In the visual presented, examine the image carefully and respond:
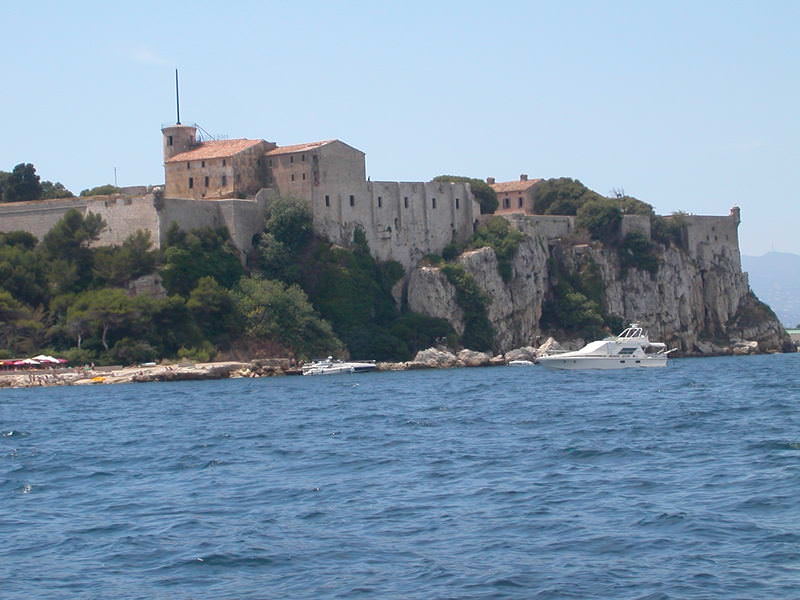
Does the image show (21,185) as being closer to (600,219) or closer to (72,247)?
(72,247)

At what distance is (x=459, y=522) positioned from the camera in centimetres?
1922

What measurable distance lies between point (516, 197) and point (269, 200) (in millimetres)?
24553

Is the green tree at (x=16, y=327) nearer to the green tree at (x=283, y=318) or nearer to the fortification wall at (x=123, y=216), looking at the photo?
the fortification wall at (x=123, y=216)

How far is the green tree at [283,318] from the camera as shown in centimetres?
6750

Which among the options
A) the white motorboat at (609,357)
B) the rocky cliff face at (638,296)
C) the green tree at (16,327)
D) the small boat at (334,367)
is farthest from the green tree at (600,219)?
the green tree at (16,327)

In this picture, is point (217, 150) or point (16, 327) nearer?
point (16, 327)

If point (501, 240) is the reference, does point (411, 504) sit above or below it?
below

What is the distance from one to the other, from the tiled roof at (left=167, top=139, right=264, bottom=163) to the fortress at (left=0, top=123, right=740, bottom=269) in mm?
55

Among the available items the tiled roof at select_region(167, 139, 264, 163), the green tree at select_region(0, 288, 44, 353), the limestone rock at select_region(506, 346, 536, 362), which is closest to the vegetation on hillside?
the tiled roof at select_region(167, 139, 264, 163)

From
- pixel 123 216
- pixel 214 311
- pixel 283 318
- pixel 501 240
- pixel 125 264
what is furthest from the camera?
pixel 501 240

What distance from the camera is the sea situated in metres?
16.2

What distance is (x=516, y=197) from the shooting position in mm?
94125

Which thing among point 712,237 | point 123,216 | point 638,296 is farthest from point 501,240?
point 123,216

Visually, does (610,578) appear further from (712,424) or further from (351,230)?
(351,230)
